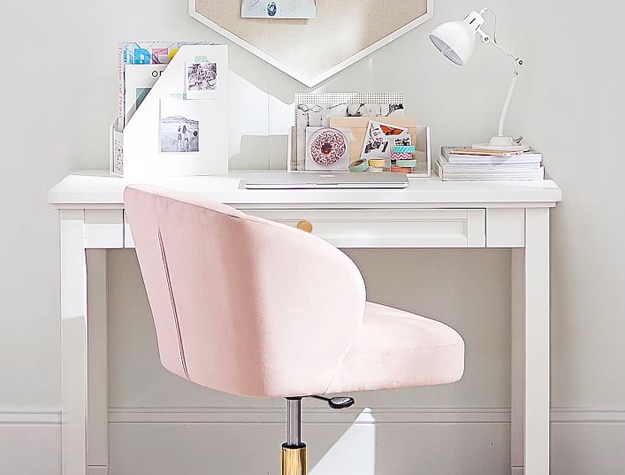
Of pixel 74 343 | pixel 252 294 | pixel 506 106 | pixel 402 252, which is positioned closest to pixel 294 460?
pixel 252 294

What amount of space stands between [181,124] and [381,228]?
57cm

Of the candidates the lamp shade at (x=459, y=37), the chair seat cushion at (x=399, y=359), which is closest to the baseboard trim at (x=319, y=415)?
the chair seat cushion at (x=399, y=359)

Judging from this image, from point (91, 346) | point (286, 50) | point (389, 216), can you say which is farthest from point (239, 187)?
point (91, 346)

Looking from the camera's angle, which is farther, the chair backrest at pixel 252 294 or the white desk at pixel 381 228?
the white desk at pixel 381 228

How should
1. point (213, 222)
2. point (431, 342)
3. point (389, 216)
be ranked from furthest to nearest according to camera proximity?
point (389, 216)
point (431, 342)
point (213, 222)

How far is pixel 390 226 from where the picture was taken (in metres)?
2.33

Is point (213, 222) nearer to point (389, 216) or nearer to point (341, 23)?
point (389, 216)

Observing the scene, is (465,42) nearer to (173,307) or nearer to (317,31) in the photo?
(317,31)

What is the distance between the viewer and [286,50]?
2.73 metres

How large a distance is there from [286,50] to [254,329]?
1.08 meters

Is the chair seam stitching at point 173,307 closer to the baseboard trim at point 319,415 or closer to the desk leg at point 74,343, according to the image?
the desk leg at point 74,343

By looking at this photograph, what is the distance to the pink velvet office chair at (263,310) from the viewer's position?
72.5 inches

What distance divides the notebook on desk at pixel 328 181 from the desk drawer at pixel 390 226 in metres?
0.05

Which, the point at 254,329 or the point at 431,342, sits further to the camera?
the point at 431,342
